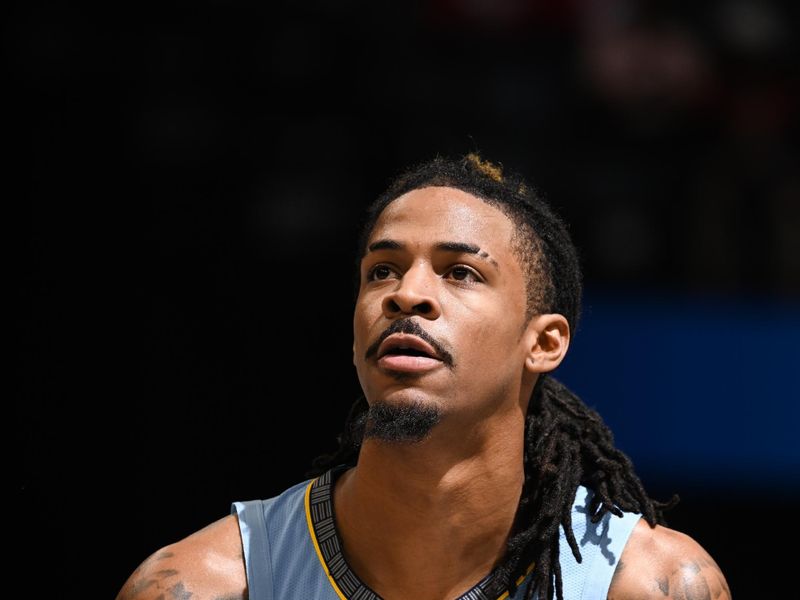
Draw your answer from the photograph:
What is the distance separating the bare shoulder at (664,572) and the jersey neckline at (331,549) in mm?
356

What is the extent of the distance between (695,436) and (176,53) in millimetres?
3303

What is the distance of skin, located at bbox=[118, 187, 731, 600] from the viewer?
12.2 ft

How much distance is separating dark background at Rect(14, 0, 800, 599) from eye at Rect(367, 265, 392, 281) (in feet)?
6.23

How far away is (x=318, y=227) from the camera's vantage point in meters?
6.72

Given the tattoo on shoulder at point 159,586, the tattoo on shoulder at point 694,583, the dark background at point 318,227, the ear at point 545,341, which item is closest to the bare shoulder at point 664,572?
the tattoo on shoulder at point 694,583

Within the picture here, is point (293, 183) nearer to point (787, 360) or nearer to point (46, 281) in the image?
point (46, 281)

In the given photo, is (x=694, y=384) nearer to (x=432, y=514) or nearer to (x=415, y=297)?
(x=432, y=514)

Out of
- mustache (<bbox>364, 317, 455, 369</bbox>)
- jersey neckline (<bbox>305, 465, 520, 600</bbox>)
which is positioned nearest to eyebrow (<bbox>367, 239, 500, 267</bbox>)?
mustache (<bbox>364, 317, 455, 369</bbox>)

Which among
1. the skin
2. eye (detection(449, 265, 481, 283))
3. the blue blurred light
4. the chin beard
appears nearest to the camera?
the chin beard

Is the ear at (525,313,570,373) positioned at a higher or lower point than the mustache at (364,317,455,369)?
higher

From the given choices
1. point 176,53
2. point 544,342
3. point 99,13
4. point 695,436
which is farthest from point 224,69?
point 544,342

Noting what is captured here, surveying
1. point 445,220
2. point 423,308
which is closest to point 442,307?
point 423,308

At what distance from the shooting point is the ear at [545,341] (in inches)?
155

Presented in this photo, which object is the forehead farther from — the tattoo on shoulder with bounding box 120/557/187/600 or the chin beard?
the tattoo on shoulder with bounding box 120/557/187/600
